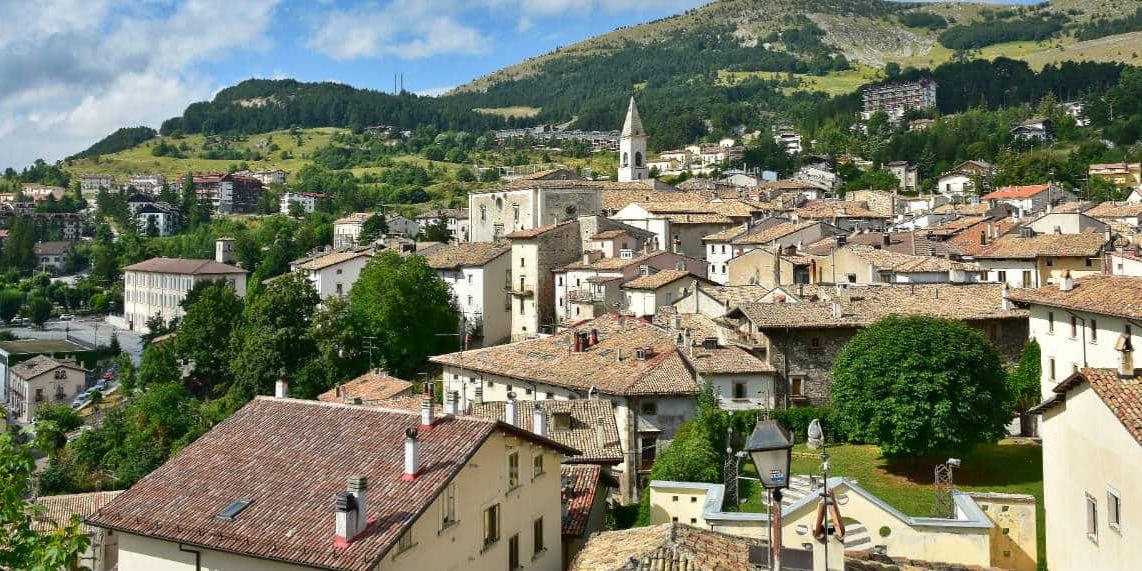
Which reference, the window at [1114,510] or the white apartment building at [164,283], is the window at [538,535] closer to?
the window at [1114,510]

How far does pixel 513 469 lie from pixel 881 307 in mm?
22007

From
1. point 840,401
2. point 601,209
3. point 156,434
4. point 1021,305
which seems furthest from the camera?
point 601,209

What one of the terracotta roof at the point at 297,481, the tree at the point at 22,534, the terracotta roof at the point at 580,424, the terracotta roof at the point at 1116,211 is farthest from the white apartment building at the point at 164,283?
the tree at the point at 22,534

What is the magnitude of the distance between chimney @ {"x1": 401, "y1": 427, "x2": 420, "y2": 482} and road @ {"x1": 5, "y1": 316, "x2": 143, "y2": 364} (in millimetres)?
86974

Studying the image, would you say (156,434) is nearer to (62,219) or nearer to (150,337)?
(150,337)

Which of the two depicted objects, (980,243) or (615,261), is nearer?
(615,261)

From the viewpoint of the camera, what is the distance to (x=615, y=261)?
53.2m

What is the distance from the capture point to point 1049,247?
1745 inches

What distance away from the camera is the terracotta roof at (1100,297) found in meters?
26.4

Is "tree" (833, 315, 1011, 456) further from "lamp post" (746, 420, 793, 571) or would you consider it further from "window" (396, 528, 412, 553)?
"lamp post" (746, 420, 793, 571)

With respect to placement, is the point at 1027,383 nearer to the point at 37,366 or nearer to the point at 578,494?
the point at 578,494

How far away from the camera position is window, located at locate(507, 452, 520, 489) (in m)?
17.7

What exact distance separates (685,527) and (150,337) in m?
85.5

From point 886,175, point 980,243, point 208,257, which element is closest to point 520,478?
point 980,243
